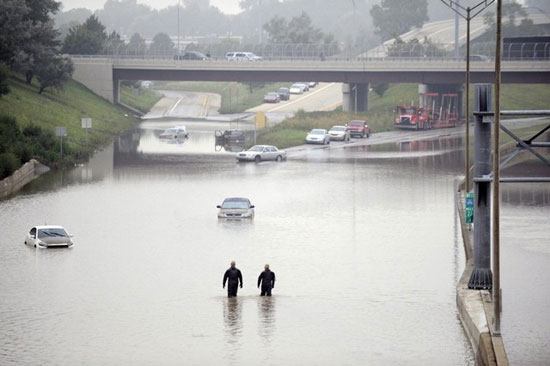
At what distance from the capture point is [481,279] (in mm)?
37688

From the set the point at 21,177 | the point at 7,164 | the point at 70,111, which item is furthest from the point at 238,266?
the point at 70,111

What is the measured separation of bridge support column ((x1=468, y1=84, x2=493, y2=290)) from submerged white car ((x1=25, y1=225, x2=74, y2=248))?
18395 millimetres

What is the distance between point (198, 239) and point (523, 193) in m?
25.5

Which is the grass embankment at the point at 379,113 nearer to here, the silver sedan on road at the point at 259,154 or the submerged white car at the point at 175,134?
the submerged white car at the point at 175,134

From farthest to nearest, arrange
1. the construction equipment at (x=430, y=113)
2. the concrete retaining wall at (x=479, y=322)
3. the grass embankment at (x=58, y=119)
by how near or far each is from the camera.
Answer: the construction equipment at (x=430, y=113), the grass embankment at (x=58, y=119), the concrete retaining wall at (x=479, y=322)

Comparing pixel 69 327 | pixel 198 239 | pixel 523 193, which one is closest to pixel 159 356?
pixel 69 327

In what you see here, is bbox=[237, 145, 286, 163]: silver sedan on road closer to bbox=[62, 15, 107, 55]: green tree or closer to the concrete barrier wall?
the concrete barrier wall

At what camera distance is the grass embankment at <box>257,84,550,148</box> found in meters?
108

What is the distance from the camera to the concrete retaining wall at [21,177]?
67.5m

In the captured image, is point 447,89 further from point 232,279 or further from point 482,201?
point 232,279

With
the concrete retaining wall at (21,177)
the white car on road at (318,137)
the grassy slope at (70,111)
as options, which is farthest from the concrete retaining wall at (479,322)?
the white car on road at (318,137)

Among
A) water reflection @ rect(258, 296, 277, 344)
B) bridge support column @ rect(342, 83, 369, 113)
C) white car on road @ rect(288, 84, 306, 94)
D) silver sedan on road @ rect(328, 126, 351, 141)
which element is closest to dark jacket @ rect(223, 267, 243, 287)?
water reflection @ rect(258, 296, 277, 344)

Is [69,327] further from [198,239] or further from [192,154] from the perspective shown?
[192,154]

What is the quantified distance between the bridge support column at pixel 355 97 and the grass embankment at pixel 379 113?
1535 mm
